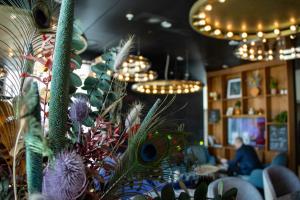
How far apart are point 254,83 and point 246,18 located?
5.74 m

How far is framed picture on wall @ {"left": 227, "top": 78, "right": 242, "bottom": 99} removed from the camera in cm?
864

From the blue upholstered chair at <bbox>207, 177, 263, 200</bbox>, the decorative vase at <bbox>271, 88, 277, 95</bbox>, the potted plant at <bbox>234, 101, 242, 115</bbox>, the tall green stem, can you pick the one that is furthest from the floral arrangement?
the potted plant at <bbox>234, 101, 242, 115</bbox>

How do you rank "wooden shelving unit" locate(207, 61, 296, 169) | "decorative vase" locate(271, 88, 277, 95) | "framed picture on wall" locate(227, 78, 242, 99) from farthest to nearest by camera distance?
"framed picture on wall" locate(227, 78, 242, 99)
"decorative vase" locate(271, 88, 277, 95)
"wooden shelving unit" locate(207, 61, 296, 169)

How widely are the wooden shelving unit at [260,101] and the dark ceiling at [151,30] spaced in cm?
75

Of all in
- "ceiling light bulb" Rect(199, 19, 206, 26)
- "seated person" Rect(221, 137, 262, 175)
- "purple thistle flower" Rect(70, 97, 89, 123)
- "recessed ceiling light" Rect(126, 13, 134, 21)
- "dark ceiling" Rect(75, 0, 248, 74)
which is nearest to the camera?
"purple thistle flower" Rect(70, 97, 89, 123)

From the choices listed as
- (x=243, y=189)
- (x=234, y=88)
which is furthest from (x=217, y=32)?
(x=234, y=88)

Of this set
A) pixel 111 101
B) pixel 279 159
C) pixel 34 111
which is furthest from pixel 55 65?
pixel 279 159

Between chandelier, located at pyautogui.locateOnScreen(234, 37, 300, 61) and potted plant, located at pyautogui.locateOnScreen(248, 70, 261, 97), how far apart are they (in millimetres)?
3366

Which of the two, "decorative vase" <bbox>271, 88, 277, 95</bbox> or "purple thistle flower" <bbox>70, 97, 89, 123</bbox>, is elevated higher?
"decorative vase" <bbox>271, 88, 277, 95</bbox>

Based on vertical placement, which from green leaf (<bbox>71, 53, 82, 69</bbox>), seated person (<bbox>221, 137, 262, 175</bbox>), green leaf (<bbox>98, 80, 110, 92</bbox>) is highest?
green leaf (<bbox>71, 53, 82, 69</bbox>)

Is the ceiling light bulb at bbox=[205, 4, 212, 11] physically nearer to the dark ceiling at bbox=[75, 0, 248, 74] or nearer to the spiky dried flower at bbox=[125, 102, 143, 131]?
the dark ceiling at bbox=[75, 0, 248, 74]

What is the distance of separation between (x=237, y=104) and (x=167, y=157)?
26.6 feet

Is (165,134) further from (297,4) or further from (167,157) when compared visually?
(297,4)

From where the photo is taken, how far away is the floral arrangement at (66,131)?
65cm
